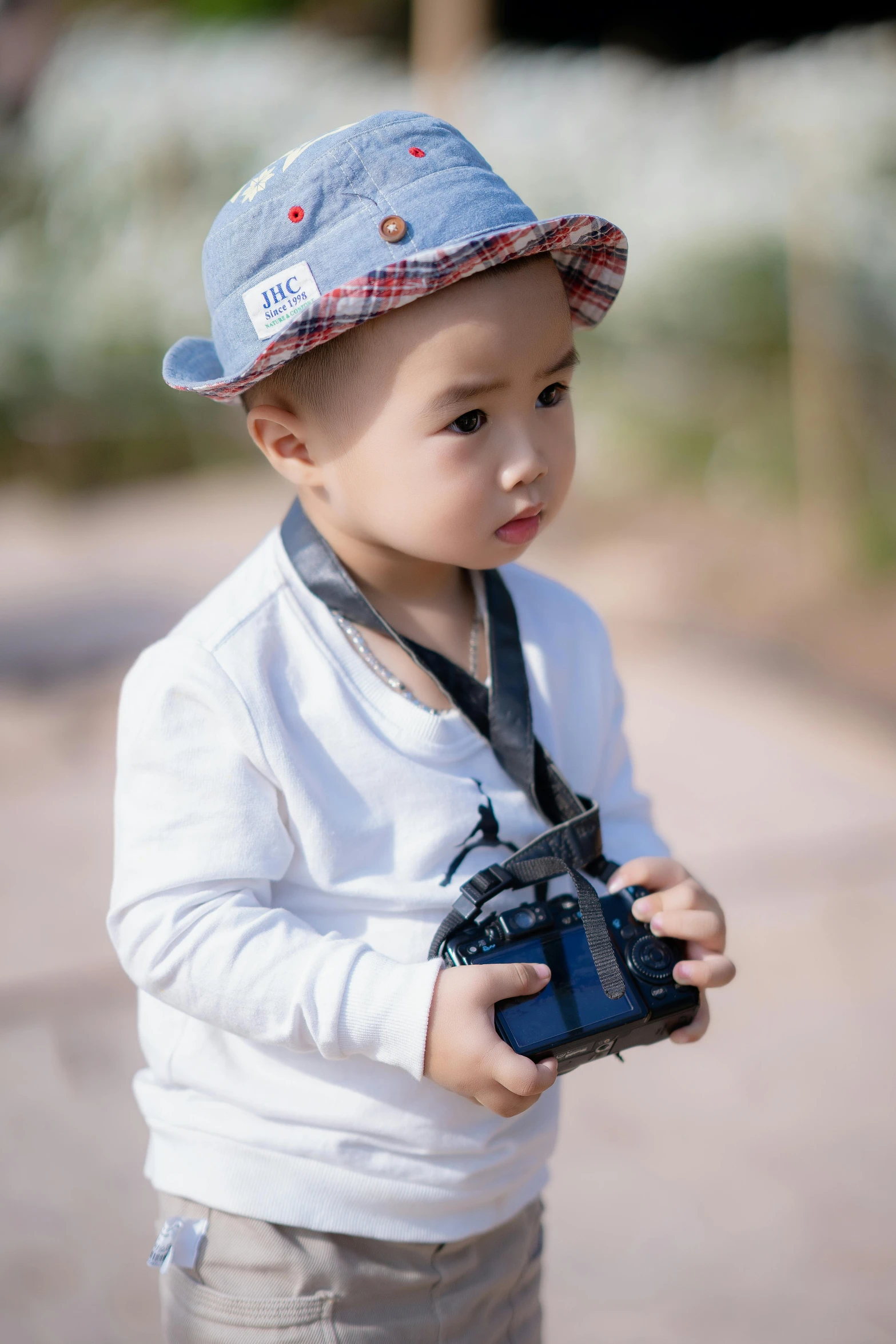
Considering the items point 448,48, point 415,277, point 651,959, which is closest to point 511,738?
point 651,959

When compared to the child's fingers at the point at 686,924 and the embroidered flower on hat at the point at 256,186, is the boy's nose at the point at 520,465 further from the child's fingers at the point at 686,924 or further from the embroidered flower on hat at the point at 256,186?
the child's fingers at the point at 686,924

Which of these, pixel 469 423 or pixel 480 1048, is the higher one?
pixel 469 423

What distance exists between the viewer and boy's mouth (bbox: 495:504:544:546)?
49.6 inches

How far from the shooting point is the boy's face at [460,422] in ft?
3.88

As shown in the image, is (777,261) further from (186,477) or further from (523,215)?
(523,215)

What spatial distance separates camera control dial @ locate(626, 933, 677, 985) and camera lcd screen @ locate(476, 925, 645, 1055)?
1.0 inches

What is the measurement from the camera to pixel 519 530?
1.26 metres

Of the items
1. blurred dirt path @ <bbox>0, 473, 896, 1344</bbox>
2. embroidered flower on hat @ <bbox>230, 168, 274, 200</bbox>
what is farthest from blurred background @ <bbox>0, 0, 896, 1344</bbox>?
embroidered flower on hat @ <bbox>230, 168, 274, 200</bbox>

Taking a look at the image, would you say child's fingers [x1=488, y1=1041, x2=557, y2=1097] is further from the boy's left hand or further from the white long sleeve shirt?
the boy's left hand

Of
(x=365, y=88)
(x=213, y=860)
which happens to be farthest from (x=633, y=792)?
(x=365, y=88)

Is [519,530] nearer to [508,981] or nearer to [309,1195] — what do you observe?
[508,981]

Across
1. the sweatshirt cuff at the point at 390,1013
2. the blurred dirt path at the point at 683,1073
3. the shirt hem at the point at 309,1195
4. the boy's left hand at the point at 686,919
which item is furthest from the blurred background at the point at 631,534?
the sweatshirt cuff at the point at 390,1013

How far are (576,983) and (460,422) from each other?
0.55 metres

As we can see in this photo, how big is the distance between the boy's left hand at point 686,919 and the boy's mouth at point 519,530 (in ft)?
1.18
